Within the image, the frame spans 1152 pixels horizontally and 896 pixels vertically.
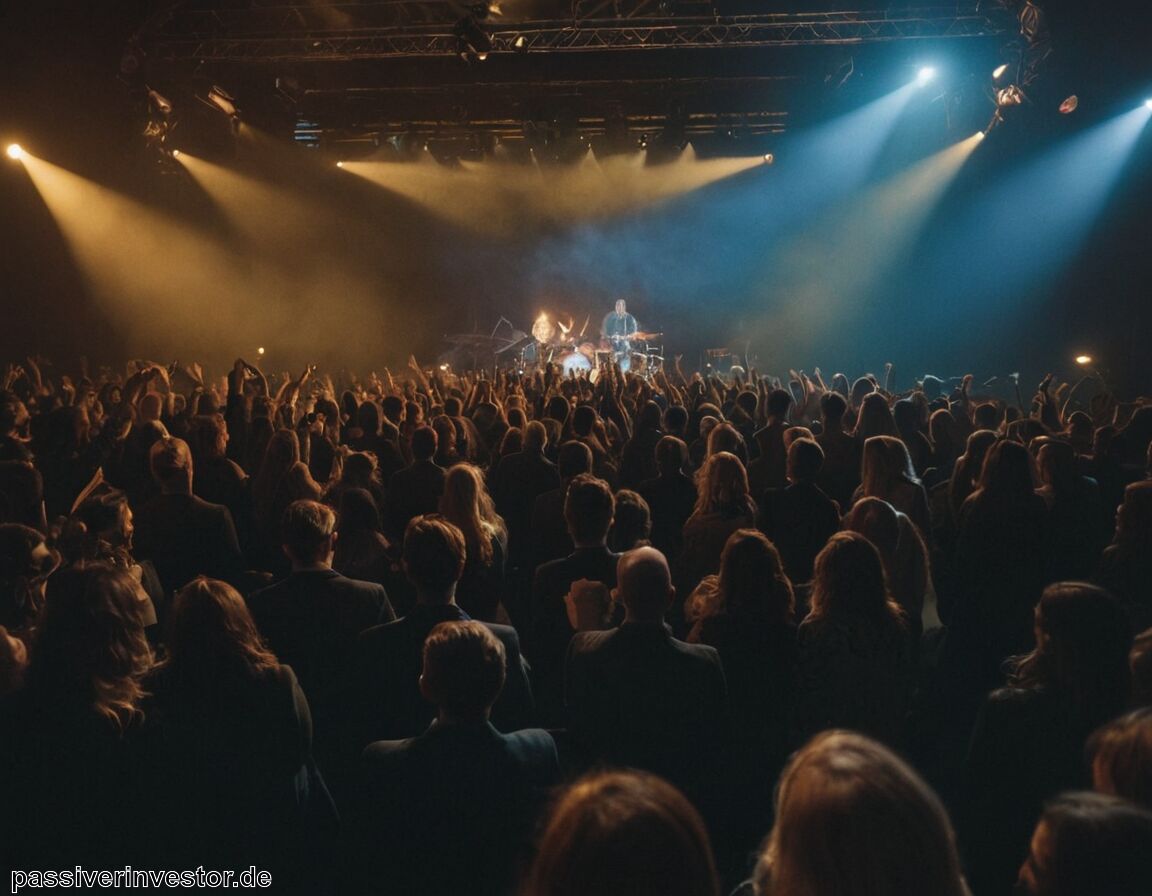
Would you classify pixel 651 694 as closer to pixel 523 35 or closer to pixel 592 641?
pixel 592 641

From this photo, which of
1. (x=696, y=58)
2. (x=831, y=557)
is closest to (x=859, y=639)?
(x=831, y=557)

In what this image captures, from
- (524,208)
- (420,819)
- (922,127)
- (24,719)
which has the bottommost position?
(420,819)

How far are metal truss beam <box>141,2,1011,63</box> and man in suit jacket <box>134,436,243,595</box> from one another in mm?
10167

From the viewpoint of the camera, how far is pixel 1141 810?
3.63 ft

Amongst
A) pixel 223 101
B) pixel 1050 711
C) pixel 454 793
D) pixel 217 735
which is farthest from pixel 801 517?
pixel 223 101

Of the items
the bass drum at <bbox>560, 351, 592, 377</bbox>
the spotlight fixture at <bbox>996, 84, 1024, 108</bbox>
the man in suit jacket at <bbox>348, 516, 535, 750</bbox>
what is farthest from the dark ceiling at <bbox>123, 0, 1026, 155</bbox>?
the man in suit jacket at <bbox>348, 516, 535, 750</bbox>

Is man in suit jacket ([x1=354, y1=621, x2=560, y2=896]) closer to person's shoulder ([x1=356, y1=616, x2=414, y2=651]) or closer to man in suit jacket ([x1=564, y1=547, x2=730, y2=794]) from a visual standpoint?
man in suit jacket ([x1=564, y1=547, x2=730, y2=794])

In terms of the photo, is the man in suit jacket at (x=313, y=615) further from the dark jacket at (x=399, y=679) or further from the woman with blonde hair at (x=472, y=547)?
the woman with blonde hair at (x=472, y=547)

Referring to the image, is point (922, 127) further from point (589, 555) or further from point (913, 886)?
point (913, 886)

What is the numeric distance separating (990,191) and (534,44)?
11023 millimetres

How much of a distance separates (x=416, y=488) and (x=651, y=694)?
275 centimetres

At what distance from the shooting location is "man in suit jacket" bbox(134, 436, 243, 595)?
4.02 m

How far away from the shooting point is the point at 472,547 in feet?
13.2

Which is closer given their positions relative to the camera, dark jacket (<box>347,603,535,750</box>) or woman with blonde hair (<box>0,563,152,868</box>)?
woman with blonde hair (<box>0,563,152,868</box>)
